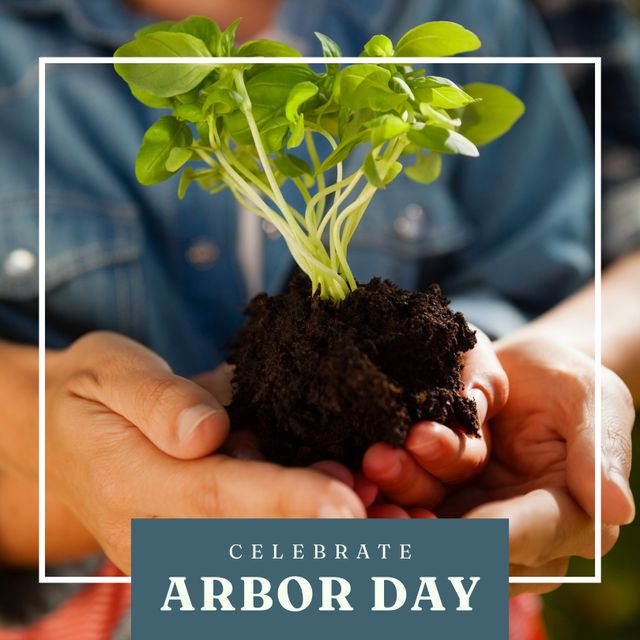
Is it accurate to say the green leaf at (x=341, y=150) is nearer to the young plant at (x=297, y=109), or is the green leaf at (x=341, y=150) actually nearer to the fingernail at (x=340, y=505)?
the young plant at (x=297, y=109)

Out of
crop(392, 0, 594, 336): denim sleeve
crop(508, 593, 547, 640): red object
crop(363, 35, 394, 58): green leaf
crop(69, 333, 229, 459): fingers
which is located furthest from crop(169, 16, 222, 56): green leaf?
crop(508, 593, 547, 640): red object

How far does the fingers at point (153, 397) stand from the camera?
52cm

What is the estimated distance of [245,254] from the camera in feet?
3.11

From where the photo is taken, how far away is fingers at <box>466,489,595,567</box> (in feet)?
1.76

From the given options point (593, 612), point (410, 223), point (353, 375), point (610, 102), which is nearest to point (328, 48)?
point (353, 375)

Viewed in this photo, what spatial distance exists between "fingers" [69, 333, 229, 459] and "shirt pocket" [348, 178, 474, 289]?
324mm

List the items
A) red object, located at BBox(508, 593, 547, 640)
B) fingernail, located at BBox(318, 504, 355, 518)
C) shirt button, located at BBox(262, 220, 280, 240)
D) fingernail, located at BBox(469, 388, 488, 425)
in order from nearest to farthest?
1. fingernail, located at BBox(318, 504, 355, 518)
2. fingernail, located at BBox(469, 388, 488, 425)
3. shirt button, located at BBox(262, 220, 280, 240)
4. red object, located at BBox(508, 593, 547, 640)

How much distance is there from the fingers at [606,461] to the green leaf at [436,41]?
30 cm

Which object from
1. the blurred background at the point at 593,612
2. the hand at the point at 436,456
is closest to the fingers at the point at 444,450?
the hand at the point at 436,456

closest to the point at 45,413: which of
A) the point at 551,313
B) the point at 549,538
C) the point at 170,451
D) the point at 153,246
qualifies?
the point at 170,451

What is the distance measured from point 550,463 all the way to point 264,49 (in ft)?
1.30

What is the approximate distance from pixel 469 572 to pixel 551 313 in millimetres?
408

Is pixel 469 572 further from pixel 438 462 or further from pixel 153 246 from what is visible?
pixel 153 246

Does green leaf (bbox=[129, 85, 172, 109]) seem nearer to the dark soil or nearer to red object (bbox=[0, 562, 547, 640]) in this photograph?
the dark soil
